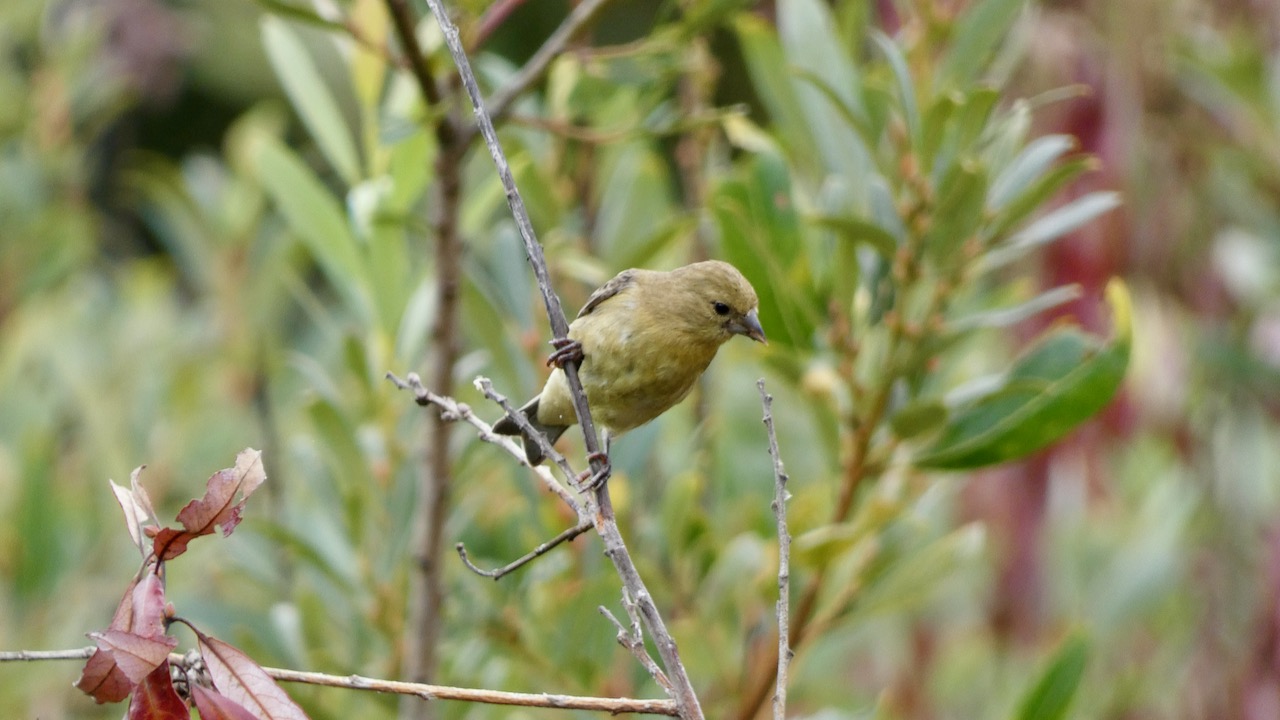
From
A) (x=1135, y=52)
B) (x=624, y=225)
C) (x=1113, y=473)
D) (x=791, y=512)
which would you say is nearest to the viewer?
(x=791, y=512)

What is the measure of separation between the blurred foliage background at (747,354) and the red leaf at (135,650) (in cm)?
119

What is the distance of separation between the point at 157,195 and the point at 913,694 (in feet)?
9.39

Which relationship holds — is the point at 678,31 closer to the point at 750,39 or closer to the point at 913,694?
the point at 750,39

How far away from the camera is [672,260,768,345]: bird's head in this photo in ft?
9.48

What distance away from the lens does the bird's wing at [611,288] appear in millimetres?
2904

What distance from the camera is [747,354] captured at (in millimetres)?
3545

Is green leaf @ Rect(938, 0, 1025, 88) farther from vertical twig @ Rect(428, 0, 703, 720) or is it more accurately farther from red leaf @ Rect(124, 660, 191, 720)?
red leaf @ Rect(124, 660, 191, 720)

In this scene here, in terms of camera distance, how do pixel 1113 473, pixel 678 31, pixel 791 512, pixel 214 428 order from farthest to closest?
pixel 1113 473 → pixel 214 428 → pixel 791 512 → pixel 678 31

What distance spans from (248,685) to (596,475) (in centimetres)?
94

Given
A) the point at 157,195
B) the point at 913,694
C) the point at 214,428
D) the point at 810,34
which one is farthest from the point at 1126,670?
the point at 157,195

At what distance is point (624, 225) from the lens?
330 cm

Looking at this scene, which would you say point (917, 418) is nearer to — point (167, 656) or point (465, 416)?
point (465, 416)

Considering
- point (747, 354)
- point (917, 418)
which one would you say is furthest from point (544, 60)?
point (747, 354)

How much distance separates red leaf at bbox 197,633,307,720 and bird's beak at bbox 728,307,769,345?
155cm
